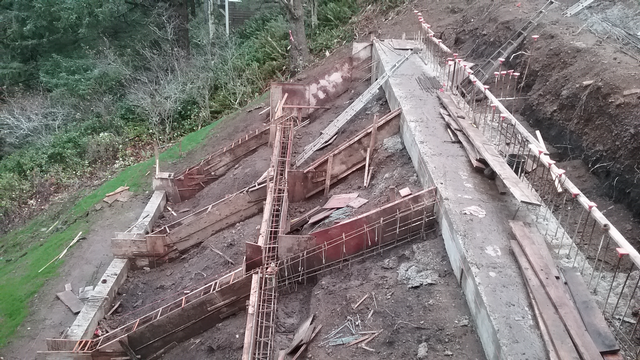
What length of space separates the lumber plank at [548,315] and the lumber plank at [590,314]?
23 centimetres

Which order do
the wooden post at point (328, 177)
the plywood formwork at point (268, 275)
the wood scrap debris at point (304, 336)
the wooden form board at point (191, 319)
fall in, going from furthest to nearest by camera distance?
the wooden post at point (328, 177), the wooden form board at point (191, 319), the plywood formwork at point (268, 275), the wood scrap debris at point (304, 336)

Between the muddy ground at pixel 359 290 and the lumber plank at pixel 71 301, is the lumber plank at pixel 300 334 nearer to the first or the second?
the muddy ground at pixel 359 290

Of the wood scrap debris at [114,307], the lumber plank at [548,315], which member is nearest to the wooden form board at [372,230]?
the lumber plank at [548,315]

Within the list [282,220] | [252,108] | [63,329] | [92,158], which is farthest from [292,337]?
[92,158]

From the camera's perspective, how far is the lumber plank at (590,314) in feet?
13.0

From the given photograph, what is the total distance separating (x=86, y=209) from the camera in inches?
495

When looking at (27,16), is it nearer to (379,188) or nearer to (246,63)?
(246,63)

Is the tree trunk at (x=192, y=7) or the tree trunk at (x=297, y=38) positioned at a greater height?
the tree trunk at (x=192, y=7)

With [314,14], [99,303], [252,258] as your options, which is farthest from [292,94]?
[314,14]

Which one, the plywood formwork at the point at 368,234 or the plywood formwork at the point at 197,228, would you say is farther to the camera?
the plywood formwork at the point at 197,228

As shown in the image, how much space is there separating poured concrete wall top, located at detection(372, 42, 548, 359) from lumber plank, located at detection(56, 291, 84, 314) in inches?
279

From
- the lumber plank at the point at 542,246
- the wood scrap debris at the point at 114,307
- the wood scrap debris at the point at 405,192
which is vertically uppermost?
the wood scrap debris at the point at 405,192

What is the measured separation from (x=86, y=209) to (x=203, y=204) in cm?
378

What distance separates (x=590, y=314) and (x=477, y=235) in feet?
4.66
